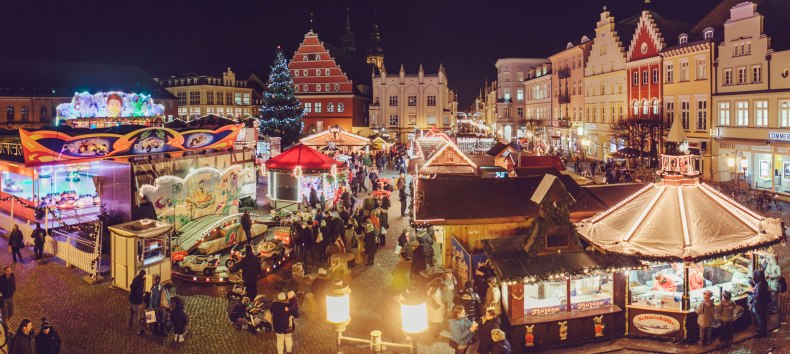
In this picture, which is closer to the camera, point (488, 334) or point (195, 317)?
point (488, 334)

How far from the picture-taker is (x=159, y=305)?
11.4 m

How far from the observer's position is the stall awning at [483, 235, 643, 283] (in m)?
10.6

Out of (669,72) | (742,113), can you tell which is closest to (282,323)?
A: (742,113)

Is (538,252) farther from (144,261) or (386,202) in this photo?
(386,202)

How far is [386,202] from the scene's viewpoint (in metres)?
22.8

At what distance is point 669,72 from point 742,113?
691cm

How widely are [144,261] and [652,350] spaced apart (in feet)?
36.6

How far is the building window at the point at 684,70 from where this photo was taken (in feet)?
108

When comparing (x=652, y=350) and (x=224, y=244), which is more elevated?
(x=224, y=244)

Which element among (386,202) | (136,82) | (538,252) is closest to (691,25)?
(386,202)

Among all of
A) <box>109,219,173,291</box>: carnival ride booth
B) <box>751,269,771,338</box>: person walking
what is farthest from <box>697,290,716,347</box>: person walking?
<box>109,219,173,291</box>: carnival ride booth

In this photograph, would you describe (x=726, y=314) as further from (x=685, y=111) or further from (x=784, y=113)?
(x=685, y=111)

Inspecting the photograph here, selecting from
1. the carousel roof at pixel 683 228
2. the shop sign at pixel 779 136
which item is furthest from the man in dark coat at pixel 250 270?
the shop sign at pixel 779 136

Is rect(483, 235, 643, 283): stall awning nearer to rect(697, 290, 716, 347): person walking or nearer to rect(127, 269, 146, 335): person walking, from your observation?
rect(697, 290, 716, 347): person walking
